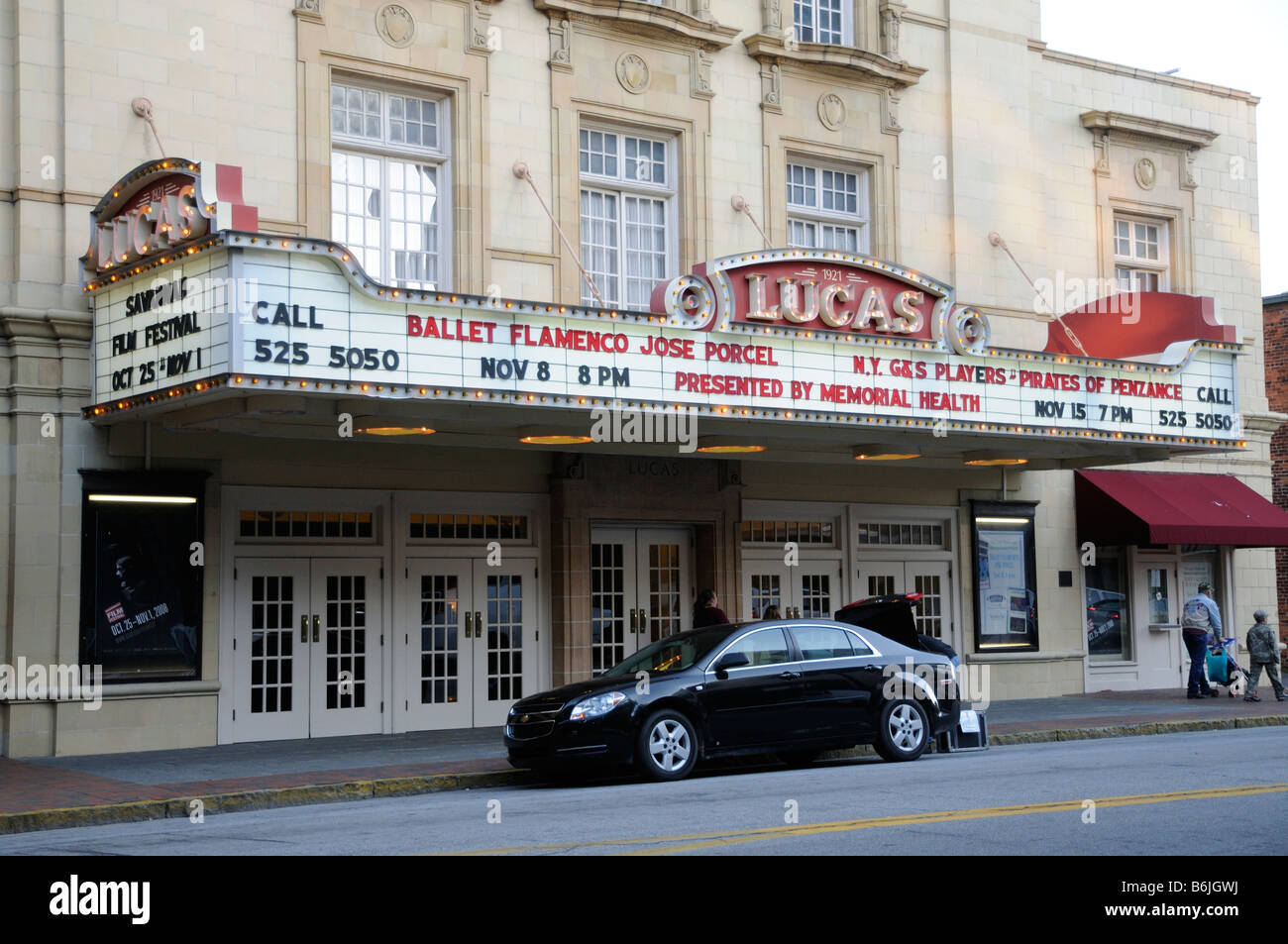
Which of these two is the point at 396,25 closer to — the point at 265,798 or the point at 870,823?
the point at 265,798

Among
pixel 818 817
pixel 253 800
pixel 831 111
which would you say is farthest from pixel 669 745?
pixel 831 111

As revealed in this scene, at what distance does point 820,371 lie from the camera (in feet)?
59.7

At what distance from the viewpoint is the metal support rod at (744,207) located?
21.5m

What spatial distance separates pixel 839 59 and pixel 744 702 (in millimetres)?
11481

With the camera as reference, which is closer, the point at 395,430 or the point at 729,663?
the point at 729,663

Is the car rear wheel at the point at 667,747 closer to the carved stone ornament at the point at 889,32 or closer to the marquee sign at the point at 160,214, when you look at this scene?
the marquee sign at the point at 160,214

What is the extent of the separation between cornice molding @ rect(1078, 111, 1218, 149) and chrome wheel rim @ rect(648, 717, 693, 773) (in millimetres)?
15676

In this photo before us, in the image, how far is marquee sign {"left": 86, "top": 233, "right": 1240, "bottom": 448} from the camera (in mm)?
14461

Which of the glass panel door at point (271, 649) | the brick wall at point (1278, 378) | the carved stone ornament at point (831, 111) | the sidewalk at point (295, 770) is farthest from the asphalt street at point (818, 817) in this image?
the brick wall at point (1278, 378)

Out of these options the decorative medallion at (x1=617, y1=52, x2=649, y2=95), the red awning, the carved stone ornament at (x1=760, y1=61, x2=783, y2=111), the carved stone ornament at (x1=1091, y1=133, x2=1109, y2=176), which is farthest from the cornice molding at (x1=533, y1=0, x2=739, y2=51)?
the red awning

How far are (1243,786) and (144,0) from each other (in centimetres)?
1379

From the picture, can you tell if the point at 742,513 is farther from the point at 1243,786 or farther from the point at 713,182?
the point at 1243,786

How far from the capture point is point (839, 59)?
22.3 meters

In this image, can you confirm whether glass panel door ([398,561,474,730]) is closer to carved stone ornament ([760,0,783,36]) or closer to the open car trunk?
the open car trunk
